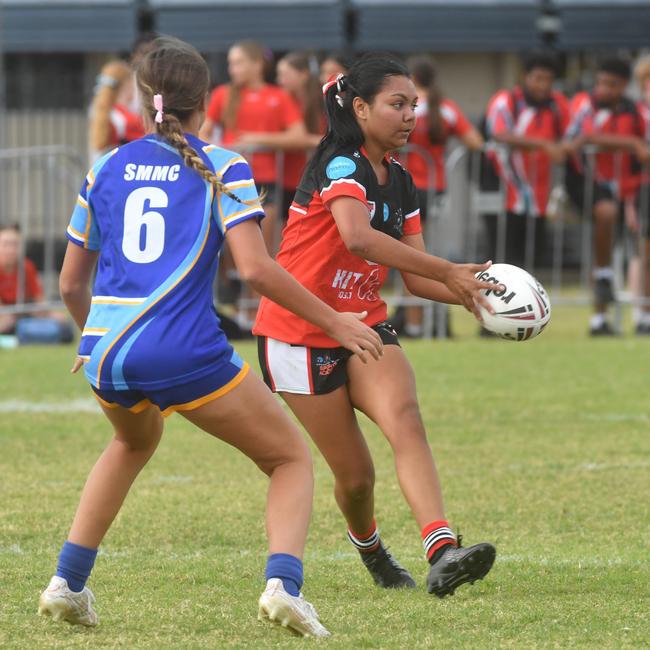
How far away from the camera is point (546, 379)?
10.4m

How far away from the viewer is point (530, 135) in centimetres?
1272

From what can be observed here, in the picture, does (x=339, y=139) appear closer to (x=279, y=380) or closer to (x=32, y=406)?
(x=279, y=380)

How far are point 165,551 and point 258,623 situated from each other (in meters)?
1.27

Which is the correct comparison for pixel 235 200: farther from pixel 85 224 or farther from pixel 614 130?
pixel 614 130

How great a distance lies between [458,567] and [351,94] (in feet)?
5.66

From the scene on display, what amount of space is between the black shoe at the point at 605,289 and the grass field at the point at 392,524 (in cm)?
190

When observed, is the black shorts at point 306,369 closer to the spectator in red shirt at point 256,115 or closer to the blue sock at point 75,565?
the blue sock at point 75,565

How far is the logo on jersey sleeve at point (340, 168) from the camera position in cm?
516

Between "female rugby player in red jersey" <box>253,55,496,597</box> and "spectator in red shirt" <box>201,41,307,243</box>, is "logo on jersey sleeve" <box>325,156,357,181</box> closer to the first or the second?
"female rugby player in red jersey" <box>253,55,496,597</box>

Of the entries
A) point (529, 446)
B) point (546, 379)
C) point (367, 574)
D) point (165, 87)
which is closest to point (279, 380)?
point (367, 574)

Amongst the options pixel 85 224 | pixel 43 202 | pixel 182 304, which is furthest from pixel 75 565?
pixel 43 202

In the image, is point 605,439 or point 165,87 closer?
point 165,87

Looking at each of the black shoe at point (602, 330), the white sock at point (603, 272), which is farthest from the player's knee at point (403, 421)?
the black shoe at point (602, 330)

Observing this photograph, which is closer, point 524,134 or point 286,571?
point 286,571
